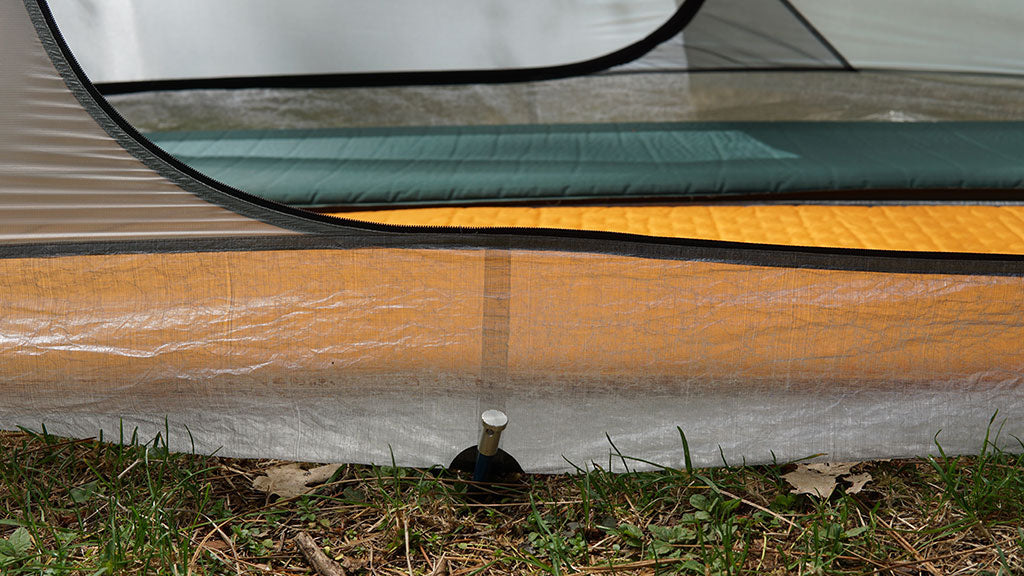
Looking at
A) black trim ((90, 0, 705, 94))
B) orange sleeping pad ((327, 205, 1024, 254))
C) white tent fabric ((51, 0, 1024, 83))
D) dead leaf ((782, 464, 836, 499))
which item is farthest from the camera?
black trim ((90, 0, 705, 94))

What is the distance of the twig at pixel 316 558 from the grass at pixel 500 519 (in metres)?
0.01

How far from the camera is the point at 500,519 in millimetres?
939

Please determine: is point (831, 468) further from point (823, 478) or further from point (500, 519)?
point (500, 519)

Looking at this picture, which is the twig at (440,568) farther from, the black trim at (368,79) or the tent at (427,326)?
the black trim at (368,79)

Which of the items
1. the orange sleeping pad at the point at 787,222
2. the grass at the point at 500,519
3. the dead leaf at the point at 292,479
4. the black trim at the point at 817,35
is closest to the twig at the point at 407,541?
the grass at the point at 500,519

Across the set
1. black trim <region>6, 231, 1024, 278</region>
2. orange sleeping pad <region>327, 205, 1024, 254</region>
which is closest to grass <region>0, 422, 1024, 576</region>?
black trim <region>6, 231, 1024, 278</region>

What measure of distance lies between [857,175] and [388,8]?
983 mm

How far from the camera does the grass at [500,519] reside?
86cm

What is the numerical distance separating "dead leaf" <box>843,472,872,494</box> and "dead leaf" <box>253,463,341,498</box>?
585 millimetres

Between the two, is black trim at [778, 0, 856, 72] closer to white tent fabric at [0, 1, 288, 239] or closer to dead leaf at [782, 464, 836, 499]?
dead leaf at [782, 464, 836, 499]

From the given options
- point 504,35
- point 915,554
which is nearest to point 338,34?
point 504,35

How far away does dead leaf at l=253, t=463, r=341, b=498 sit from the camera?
3.24 feet

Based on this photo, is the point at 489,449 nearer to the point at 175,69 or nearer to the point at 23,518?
the point at 23,518

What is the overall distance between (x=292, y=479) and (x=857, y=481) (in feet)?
2.11
